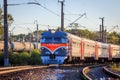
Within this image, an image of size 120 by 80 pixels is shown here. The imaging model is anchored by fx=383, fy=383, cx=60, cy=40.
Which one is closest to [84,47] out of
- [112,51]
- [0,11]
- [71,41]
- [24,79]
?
[71,41]

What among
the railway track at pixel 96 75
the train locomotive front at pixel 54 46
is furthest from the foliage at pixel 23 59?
the railway track at pixel 96 75

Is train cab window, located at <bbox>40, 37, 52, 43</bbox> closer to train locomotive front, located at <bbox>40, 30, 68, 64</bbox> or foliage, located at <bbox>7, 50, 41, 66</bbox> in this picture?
train locomotive front, located at <bbox>40, 30, 68, 64</bbox>

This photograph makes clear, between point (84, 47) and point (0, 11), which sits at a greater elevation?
point (0, 11)

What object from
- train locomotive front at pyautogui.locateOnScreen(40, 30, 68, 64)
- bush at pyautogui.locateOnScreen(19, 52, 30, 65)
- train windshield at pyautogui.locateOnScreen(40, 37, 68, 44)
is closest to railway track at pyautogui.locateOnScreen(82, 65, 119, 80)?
train locomotive front at pyautogui.locateOnScreen(40, 30, 68, 64)

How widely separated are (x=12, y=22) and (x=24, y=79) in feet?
181

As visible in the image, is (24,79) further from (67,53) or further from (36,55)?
(36,55)

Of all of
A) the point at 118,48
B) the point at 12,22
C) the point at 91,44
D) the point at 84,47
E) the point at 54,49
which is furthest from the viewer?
the point at 12,22

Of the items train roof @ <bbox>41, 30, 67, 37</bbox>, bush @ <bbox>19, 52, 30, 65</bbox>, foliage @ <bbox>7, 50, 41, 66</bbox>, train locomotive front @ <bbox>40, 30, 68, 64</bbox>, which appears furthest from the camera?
bush @ <bbox>19, 52, 30, 65</bbox>

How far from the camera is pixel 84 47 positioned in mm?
40188

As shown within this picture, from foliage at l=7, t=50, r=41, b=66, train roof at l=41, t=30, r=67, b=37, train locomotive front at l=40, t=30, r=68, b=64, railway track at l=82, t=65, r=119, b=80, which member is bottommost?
foliage at l=7, t=50, r=41, b=66

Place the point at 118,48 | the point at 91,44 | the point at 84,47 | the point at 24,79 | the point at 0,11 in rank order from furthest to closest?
the point at 0,11 → the point at 118,48 → the point at 91,44 → the point at 84,47 → the point at 24,79

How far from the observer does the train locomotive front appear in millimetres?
32531

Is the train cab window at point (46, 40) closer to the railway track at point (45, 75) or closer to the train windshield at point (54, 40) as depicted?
the train windshield at point (54, 40)

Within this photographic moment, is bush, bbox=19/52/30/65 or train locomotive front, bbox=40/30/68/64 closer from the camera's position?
train locomotive front, bbox=40/30/68/64
